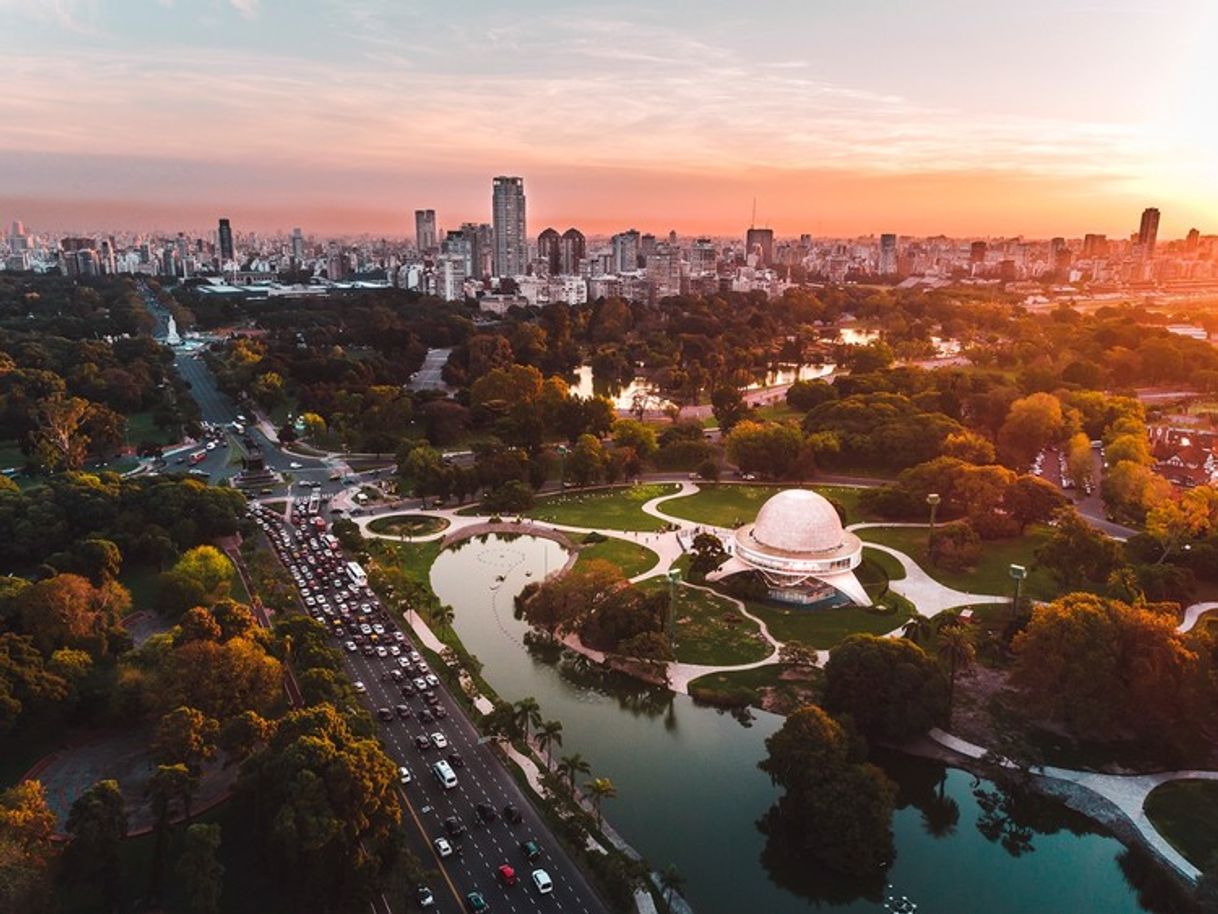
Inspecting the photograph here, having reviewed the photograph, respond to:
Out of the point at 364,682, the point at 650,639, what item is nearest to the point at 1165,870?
the point at 650,639

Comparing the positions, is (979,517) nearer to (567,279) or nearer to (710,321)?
(710,321)

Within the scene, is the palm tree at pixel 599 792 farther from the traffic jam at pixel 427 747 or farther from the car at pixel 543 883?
the car at pixel 543 883

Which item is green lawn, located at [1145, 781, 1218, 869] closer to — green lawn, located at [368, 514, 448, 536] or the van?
the van

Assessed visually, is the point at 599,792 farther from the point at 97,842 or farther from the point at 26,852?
the point at 26,852

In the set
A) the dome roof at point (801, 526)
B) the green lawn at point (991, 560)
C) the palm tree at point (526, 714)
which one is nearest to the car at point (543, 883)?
the palm tree at point (526, 714)

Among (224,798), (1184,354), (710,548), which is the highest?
(1184,354)

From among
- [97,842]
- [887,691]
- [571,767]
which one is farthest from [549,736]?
[97,842]

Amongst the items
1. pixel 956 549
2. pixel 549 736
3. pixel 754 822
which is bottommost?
pixel 754 822
